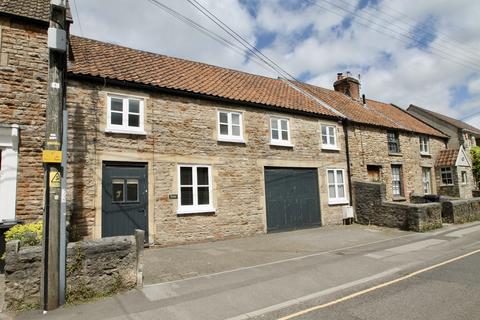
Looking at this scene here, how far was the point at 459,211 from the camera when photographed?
16.2m

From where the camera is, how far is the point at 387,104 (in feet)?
92.8

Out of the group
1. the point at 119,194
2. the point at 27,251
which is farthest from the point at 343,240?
the point at 27,251

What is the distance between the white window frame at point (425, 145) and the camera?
22783mm

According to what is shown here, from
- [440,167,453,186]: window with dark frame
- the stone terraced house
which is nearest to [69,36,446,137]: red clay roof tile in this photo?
the stone terraced house

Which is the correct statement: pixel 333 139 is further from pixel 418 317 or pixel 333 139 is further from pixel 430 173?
Result: pixel 418 317

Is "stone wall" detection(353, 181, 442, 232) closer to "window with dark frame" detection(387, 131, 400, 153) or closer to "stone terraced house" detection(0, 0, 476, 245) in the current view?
"stone terraced house" detection(0, 0, 476, 245)

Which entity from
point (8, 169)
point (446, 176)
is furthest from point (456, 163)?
point (8, 169)

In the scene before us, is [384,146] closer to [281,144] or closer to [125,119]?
[281,144]

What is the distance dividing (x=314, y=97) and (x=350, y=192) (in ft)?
20.6

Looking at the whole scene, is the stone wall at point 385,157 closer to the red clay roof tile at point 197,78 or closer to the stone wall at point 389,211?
the red clay roof tile at point 197,78

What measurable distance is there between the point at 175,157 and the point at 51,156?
6.11 meters

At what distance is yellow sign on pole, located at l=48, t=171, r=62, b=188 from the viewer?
5.62 meters

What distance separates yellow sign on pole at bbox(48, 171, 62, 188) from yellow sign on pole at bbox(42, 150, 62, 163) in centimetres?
25

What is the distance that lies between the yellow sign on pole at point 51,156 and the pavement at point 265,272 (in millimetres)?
2613
